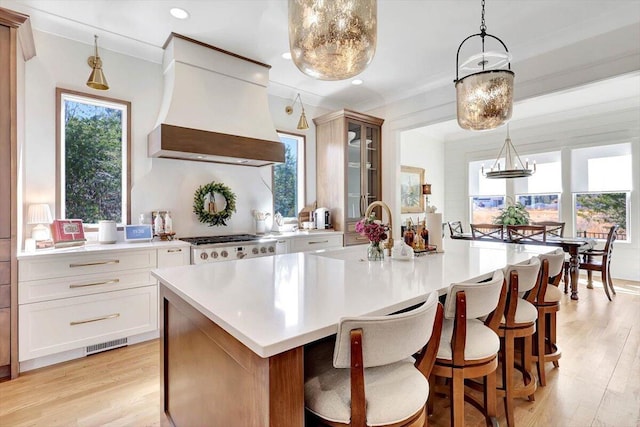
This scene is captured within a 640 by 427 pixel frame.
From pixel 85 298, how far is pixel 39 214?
84 centimetres

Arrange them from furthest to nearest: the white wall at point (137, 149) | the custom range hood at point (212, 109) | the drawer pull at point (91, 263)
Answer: the custom range hood at point (212, 109) < the white wall at point (137, 149) < the drawer pull at point (91, 263)

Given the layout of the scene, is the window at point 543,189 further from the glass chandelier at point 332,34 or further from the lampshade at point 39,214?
the lampshade at point 39,214

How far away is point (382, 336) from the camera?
896 millimetres

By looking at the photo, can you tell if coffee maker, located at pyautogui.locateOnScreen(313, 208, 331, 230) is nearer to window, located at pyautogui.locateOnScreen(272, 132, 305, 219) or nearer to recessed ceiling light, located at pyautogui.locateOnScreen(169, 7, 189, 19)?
window, located at pyautogui.locateOnScreen(272, 132, 305, 219)

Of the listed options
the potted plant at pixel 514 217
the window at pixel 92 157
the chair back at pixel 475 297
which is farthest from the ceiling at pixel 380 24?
the potted plant at pixel 514 217

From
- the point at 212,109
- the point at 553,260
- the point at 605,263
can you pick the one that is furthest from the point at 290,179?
the point at 605,263

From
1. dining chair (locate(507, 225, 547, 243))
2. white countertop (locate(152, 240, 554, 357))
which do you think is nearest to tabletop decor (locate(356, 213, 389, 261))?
white countertop (locate(152, 240, 554, 357))

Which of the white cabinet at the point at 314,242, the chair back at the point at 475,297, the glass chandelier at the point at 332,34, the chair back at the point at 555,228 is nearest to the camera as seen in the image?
the chair back at the point at 475,297

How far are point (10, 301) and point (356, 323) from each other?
2.73 meters

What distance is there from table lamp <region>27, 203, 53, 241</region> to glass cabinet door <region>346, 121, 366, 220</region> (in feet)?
10.9

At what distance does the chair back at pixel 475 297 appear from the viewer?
1.30 meters

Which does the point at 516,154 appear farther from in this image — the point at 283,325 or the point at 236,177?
the point at 283,325

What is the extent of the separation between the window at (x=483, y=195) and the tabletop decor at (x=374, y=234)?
18.3 feet

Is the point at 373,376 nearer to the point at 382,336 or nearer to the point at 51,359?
the point at 382,336
